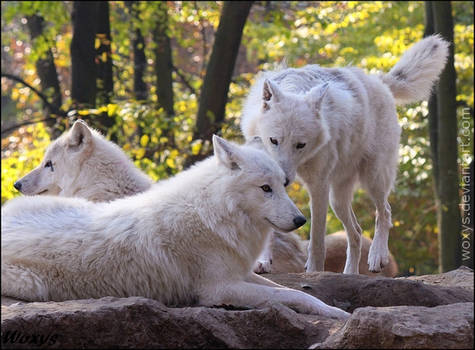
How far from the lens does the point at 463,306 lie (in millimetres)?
3801

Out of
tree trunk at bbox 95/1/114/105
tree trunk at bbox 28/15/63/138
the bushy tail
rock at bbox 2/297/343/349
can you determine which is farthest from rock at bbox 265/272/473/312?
tree trunk at bbox 28/15/63/138

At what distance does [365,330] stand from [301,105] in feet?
10.1

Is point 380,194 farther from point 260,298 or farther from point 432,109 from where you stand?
point 432,109

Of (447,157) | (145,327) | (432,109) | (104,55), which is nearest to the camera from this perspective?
(145,327)

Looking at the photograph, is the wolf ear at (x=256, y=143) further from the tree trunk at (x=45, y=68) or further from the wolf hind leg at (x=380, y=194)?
the tree trunk at (x=45, y=68)

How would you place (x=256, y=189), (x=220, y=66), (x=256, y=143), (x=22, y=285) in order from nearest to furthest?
(x=22, y=285), (x=256, y=189), (x=256, y=143), (x=220, y=66)

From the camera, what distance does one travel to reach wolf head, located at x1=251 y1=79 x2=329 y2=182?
616 centimetres

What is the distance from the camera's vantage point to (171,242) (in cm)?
465

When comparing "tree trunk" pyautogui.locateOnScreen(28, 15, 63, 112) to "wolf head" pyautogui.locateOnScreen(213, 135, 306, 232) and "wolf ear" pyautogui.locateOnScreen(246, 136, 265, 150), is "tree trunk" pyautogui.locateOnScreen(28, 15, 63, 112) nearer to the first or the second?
"wolf ear" pyautogui.locateOnScreen(246, 136, 265, 150)

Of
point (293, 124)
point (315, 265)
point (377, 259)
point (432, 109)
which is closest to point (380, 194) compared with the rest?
point (377, 259)

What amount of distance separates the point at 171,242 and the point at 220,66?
671 cm

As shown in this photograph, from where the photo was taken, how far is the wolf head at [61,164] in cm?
615

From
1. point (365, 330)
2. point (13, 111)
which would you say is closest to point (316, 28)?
point (365, 330)

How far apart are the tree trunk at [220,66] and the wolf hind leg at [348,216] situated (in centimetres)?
382
